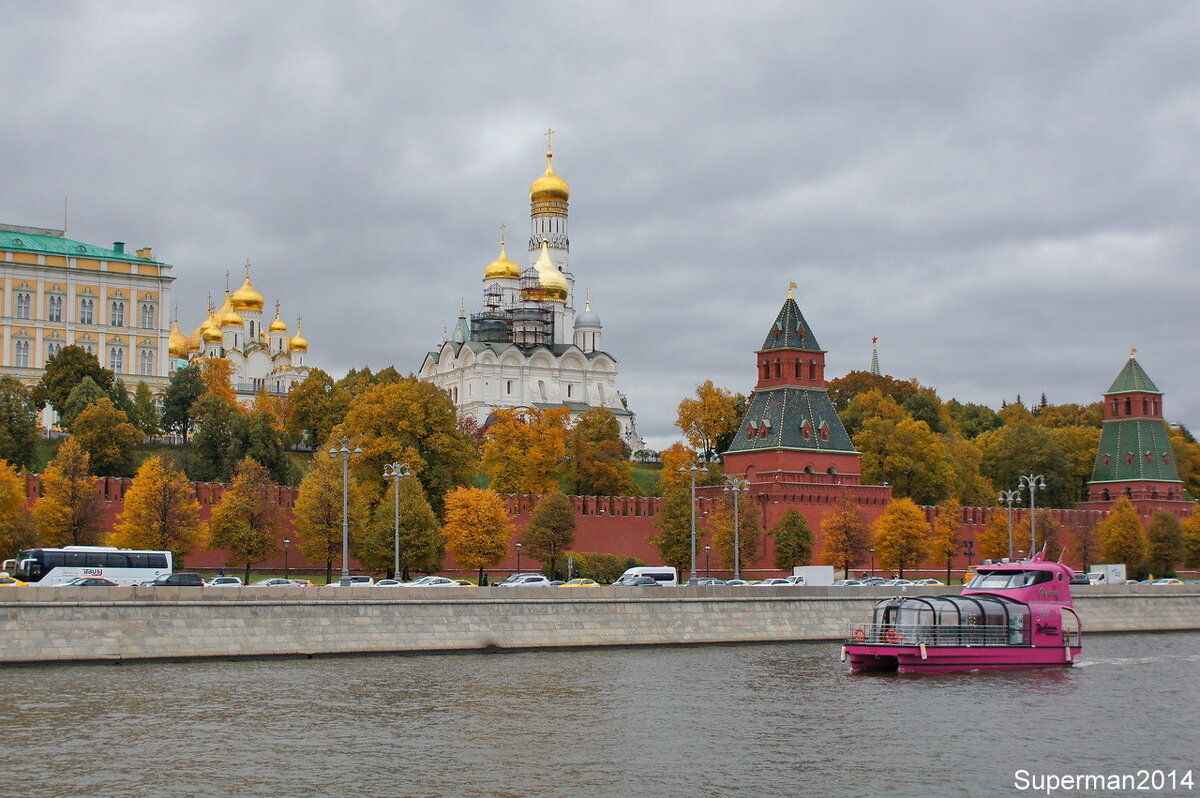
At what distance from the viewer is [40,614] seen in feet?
130

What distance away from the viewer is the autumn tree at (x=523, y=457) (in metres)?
87.6

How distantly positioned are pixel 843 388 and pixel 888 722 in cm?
8737

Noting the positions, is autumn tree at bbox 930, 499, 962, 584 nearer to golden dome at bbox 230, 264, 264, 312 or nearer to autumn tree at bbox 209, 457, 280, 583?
autumn tree at bbox 209, 457, 280, 583

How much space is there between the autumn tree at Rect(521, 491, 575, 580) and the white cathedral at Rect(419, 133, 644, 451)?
5524cm

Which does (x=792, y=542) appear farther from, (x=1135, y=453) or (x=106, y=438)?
(x=106, y=438)

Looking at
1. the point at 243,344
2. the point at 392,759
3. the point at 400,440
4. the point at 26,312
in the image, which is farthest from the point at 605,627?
the point at 243,344

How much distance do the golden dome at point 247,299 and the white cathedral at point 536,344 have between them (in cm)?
1884

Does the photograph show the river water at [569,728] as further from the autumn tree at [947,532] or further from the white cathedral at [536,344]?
the white cathedral at [536,344]

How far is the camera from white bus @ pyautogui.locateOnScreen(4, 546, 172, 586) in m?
52.5

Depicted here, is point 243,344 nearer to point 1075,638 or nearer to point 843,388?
point 843,388

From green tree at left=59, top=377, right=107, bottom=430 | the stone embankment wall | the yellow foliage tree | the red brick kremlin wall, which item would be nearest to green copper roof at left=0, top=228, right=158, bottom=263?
the yellow foliage tree

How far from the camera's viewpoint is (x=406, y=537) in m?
65.6

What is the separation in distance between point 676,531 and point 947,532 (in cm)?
1542

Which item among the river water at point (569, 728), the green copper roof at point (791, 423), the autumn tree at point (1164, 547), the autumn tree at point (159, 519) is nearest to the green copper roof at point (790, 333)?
the green copper roof at point (791, 423)
